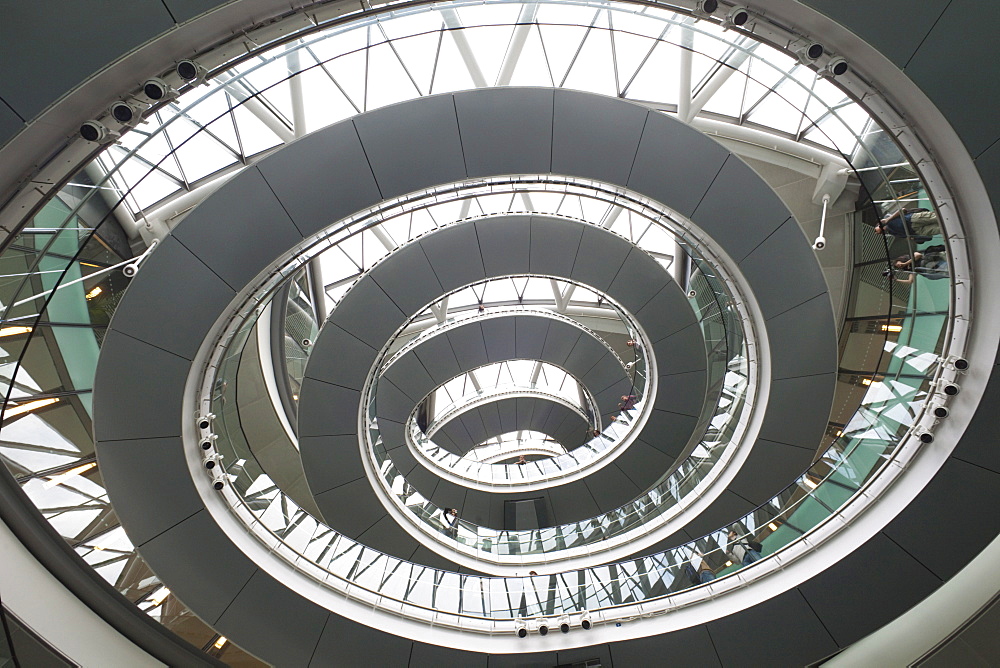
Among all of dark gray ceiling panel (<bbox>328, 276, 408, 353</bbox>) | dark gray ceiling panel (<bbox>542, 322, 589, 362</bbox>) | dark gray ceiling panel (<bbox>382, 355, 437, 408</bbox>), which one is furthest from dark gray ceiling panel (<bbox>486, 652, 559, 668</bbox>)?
dark gray ceiling panel (<bbox>542, 322, 589, 362</bbox>)

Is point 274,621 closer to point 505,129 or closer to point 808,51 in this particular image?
point 505,129

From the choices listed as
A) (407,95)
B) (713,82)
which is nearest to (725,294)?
(713,82)

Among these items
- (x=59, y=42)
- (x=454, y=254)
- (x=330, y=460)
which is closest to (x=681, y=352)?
(x=454, y=254)

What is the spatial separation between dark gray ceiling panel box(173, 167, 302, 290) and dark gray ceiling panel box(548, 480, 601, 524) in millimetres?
17405

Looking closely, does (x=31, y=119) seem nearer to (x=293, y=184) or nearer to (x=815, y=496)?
(x=293, y=184)

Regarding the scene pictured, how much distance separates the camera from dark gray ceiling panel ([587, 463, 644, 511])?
22.6 meters

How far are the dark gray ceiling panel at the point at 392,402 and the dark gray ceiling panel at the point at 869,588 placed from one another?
17916 mm

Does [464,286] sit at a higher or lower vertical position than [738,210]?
higher

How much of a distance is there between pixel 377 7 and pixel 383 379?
19.8m

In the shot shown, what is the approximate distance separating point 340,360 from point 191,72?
39.7 feet

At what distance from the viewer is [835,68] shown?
18.5 feet

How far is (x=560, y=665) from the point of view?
1095 centimetres

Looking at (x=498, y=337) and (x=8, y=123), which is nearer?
(x=8, y=123)

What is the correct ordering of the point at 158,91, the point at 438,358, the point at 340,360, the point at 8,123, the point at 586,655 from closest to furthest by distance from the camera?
the point at 8,123 < the point at 158,91 < the point at 586,655 < the point at 340,360 < the point at 438,358
